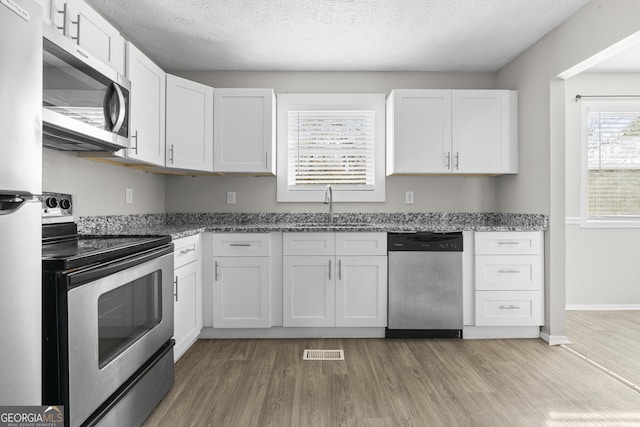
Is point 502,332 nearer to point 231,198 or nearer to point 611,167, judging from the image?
point 611,167

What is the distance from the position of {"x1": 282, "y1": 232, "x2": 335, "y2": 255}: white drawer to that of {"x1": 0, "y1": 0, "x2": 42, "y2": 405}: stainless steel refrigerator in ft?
6.48

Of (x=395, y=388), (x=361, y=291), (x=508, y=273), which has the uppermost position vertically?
(x=508, y=273)

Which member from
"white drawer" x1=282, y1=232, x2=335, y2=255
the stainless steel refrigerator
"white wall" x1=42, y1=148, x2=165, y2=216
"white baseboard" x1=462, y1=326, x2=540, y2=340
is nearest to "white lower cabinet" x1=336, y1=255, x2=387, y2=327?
→ "white drawer" x1=282, y1=232, x2=335, y2=255

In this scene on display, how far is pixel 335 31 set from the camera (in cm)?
278

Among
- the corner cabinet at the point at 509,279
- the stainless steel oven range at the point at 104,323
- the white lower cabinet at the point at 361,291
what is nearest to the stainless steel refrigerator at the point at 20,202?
the stainless steel oven range at the point at 104,323

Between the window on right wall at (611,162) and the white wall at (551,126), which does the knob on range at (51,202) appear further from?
the window on right wall at (611,162)

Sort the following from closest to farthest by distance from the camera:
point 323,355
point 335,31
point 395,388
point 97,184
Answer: point 395,388
point 97,184
point 323,355
point 335,31

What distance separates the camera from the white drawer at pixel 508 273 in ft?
9.74

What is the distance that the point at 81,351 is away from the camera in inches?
50.1

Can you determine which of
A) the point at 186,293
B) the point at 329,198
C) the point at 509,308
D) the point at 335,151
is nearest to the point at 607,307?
the point at 509,308

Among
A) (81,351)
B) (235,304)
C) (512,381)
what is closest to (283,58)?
(235,304)

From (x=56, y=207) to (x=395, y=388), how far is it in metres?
2.11

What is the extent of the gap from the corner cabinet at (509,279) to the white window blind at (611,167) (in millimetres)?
1314

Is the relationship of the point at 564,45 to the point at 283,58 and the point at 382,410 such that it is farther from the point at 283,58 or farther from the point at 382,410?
the point at 382,410
